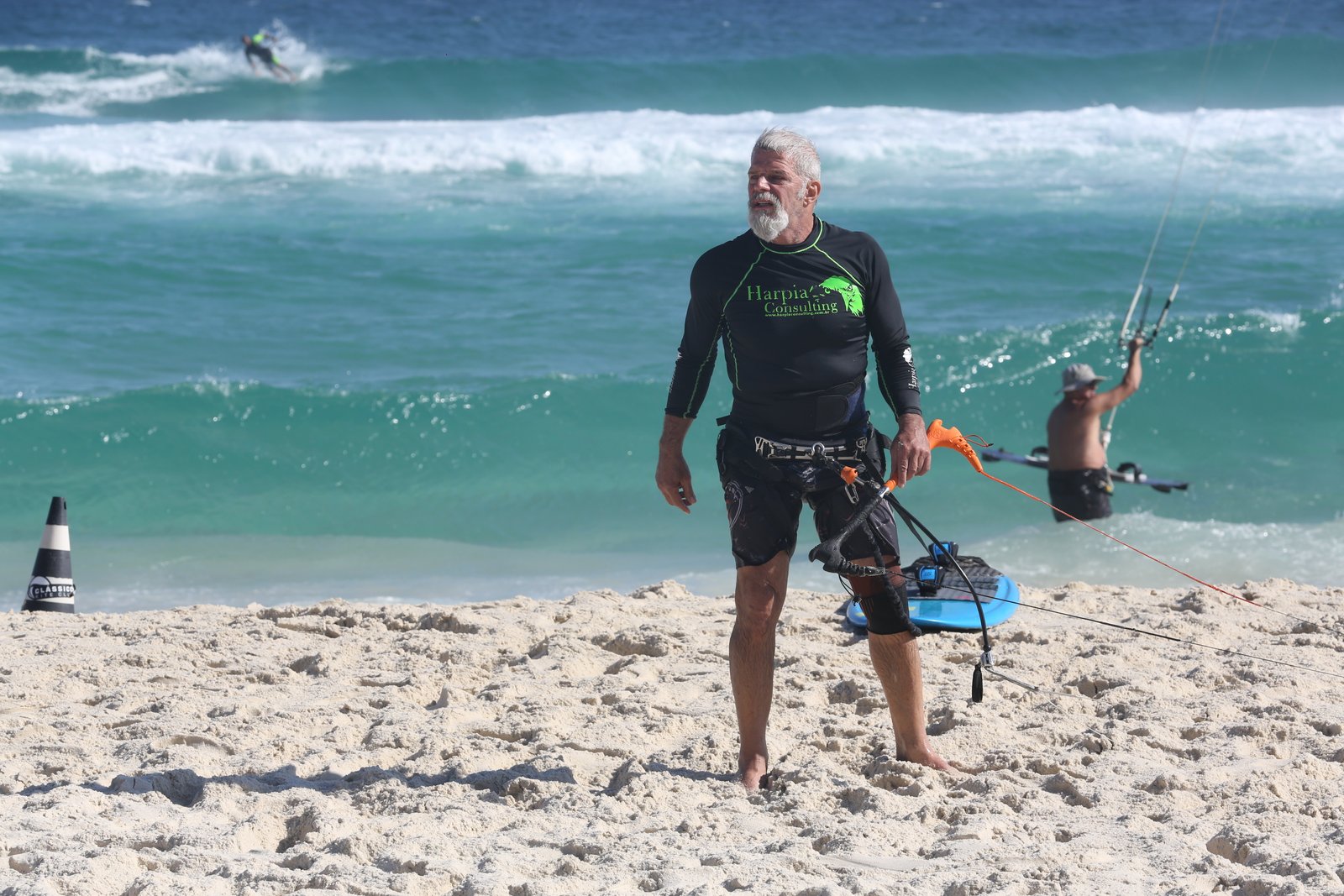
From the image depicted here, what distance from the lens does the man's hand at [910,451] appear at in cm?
372

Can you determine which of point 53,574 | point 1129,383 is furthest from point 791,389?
point 1129,383

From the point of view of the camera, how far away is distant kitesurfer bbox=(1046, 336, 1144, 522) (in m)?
8.44

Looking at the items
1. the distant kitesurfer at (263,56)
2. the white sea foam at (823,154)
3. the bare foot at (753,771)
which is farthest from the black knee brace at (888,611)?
the distant kitesurfer at (263,56)

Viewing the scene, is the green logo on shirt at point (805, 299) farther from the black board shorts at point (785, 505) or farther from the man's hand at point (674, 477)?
the man's hand at point (674, 477)

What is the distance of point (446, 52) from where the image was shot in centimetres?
3181

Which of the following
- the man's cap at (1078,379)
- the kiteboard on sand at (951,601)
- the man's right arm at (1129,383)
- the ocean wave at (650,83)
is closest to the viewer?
the kiteboard on sand at (951,601)

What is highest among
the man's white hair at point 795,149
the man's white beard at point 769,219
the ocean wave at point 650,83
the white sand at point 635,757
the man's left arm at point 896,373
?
the ocean wave at point 650,83

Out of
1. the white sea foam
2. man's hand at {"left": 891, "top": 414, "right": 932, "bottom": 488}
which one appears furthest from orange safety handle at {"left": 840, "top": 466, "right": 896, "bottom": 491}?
the white sea foam

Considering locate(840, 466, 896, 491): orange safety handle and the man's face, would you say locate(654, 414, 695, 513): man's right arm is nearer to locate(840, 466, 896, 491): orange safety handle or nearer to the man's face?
locate(840, 466, 896, 491): orange safety handle

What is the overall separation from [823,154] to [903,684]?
59.3 ft

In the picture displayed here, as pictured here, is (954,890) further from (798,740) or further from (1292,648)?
(1292,648)

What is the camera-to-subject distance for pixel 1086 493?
27.9ft

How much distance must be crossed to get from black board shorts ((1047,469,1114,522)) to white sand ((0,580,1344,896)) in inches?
99.3

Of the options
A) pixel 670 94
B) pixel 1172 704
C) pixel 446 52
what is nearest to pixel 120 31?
pixel 446 52
